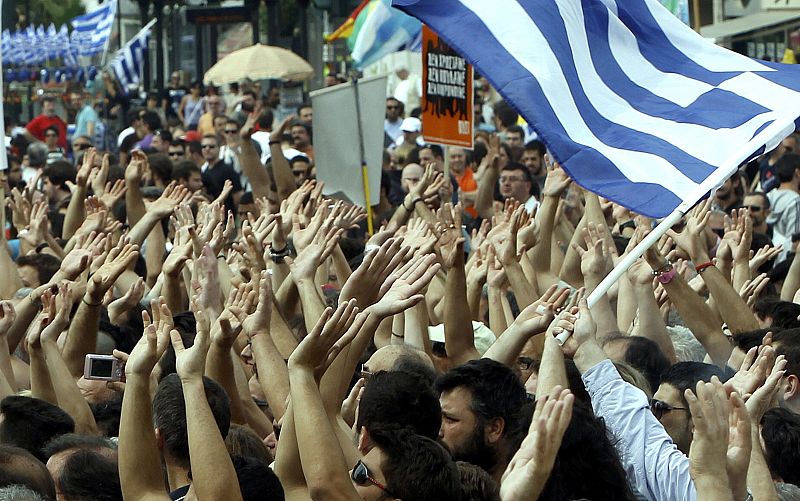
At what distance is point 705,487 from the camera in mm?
4070

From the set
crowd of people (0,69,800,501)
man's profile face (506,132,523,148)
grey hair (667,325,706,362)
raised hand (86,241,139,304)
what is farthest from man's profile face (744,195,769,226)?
man's profile face (506,132,523,148)

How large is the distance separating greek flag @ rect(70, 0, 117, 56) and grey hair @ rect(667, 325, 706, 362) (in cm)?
2382

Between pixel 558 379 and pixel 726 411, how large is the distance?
2.98ft

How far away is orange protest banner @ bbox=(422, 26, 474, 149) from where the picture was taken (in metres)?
11.1

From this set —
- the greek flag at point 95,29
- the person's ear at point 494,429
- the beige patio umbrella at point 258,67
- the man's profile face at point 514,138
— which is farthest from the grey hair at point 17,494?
the greek flag at point 95,29

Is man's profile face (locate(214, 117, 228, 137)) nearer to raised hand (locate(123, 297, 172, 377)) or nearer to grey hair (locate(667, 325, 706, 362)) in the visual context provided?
grey hair (locate(667, 325, 706, 362))

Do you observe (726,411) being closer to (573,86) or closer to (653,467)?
(653,467)

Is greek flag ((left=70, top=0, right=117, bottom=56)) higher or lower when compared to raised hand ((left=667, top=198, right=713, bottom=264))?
higher

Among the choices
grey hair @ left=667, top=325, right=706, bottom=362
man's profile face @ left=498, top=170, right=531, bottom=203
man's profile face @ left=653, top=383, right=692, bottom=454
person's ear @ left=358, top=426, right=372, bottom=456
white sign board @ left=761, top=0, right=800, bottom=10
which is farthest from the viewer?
white sign board @ left=761, top=0, right=800, bottom=10

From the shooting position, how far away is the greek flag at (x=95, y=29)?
101 feet

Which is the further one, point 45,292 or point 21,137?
point 21,137

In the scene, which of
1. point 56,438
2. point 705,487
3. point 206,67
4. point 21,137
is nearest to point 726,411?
point 705,487

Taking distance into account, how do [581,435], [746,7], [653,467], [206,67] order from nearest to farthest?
[581,435] < [653,467] < [746,7] < [206,67]

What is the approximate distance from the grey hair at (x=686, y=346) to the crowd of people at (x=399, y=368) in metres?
0.01
